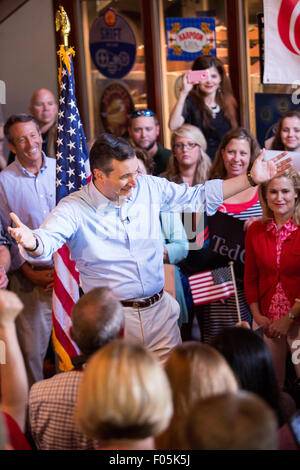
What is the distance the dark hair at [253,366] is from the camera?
1916 millimetres

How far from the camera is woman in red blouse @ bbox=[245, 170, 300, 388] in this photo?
3234mm

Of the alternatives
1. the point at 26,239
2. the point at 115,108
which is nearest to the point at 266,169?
the point at 26,239

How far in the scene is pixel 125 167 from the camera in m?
2.91

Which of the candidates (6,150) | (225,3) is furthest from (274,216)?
(6,150)

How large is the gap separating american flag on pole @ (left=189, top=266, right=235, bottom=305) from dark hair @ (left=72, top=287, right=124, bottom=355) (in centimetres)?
134

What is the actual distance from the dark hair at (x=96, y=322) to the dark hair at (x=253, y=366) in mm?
363

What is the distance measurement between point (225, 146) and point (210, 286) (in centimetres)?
115

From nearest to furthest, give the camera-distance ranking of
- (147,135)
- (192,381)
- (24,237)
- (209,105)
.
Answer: (192,381), (24,237), (147,135), (209,105)

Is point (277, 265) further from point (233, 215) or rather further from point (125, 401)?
point (125, 401)

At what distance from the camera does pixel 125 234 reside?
3008mm

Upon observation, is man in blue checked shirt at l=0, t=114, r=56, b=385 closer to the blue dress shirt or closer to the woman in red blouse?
the blue dress shirt

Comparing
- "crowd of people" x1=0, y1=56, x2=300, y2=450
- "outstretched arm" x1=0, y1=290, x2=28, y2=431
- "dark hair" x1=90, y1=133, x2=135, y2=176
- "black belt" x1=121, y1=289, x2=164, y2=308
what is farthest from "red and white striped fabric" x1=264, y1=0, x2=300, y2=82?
"outstretched arm" x1=0, y1=290, x2=28, y2=431

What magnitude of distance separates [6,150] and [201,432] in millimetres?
5742

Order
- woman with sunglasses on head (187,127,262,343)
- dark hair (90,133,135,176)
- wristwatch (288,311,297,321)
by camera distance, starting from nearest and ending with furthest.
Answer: dark hair (90,133,135,176) < wristwatch (288,311,297,321) < woman with sunglasses on head (187,127,262,343)
